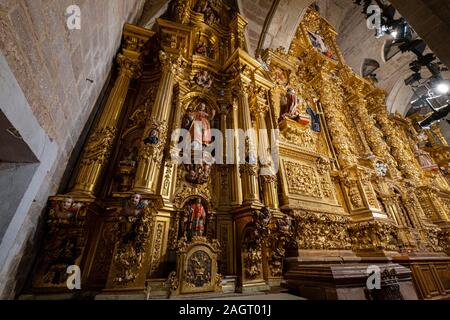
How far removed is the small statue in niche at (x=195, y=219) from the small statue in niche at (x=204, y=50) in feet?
15.8

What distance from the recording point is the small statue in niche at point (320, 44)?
34.1 feet

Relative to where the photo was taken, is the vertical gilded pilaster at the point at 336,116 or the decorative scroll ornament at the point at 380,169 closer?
the vertical gilded pilaster at the point at 336,116

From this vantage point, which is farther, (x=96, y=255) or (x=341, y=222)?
(x=341, y=222)

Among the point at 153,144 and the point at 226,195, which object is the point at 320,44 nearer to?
the point at 226,195

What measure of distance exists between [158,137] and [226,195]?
188 centimetres

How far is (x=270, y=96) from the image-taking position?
22.2 feet

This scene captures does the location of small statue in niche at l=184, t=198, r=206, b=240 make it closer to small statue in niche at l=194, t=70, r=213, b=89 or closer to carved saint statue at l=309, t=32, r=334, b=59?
small statue in niche at l=194, t=70, r=213, b=89

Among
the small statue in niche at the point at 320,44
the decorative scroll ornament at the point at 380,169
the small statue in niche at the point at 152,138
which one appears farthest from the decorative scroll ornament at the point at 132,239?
the small statue in niche at the point at 320,44

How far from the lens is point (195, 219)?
3758 millimetres

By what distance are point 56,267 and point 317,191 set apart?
18.9ft
